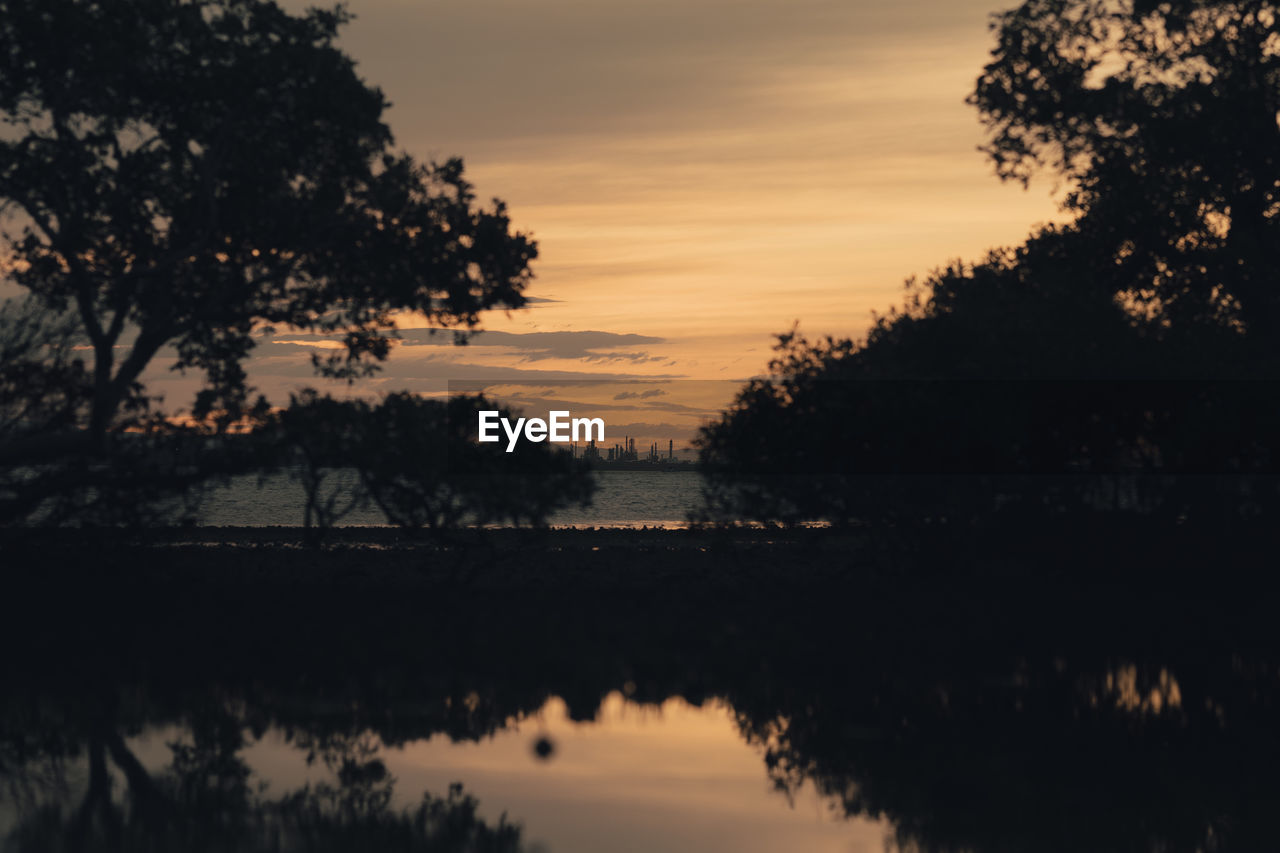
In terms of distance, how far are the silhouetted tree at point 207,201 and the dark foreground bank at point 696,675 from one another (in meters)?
4.34

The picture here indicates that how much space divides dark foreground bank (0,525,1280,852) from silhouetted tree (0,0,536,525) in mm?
4337

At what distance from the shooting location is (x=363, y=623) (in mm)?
20906

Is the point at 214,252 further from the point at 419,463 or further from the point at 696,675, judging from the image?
the point at 696,675

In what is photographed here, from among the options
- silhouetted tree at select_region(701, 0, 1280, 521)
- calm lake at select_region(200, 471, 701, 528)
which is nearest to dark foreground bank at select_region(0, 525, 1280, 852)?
silhouetted tree at select_region(701, 0, 1280, 521)

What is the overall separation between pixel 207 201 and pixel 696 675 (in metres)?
11.3

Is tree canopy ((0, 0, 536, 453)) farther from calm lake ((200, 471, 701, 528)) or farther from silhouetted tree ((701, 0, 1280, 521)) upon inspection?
calm lake ((200, 471, 701, 528))

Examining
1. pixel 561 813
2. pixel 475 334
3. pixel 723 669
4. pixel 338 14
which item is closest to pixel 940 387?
pixel 475 334

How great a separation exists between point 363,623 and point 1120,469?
49.2 feet

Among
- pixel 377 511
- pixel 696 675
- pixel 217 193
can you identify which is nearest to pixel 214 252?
pixel 217 193

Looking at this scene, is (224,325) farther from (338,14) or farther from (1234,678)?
(1234,678)

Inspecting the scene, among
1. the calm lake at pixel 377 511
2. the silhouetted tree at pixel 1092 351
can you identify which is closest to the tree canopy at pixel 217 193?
the silhouetted tree at pixel 1092 351

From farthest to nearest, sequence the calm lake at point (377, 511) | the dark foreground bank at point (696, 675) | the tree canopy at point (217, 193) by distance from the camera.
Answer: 1. the calm lake at point (377, 511)
2. the tree canopy at point (217, 193)
3. the dark foreground bank at point (696, 675)

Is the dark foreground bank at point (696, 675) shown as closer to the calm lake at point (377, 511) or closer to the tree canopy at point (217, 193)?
the tree canopy at point (217, 193)

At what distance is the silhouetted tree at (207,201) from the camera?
70.8ft
